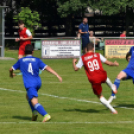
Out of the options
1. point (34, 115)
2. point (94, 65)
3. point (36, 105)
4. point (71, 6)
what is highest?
point (71, 6)

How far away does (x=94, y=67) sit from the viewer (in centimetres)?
1093

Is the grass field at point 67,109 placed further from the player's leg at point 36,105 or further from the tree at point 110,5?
the tree at point 110,5

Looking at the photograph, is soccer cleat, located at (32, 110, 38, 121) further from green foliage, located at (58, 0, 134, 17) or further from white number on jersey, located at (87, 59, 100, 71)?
green foliage, located at (58, 0, 134, 17)

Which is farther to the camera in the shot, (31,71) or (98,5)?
(98,5)

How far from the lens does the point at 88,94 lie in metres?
14.5

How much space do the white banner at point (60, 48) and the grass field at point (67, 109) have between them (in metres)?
8.04

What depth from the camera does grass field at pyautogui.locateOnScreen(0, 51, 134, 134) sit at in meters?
9.35

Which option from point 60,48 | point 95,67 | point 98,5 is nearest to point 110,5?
point 98,5

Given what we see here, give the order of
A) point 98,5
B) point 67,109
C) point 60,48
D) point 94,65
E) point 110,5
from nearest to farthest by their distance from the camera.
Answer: point 94,65
point 67,109
point 60,48
point 110,5
point 98,5

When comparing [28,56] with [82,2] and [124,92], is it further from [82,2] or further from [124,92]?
[82,2]

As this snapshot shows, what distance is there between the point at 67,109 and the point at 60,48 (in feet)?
49.9

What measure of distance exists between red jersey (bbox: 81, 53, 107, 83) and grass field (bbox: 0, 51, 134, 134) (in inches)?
31.1

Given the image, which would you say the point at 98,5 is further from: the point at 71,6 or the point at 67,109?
the point at 67,109

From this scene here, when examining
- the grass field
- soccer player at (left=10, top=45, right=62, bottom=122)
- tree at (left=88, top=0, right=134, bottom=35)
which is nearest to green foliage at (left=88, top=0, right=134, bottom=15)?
tree at (left=88, top=0, right=134, bottom=35)
